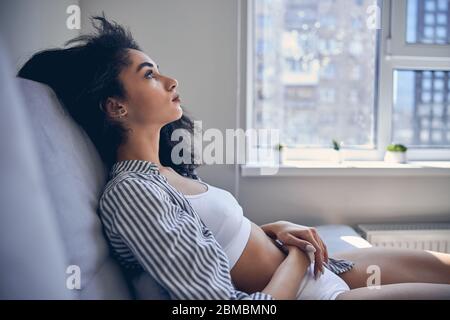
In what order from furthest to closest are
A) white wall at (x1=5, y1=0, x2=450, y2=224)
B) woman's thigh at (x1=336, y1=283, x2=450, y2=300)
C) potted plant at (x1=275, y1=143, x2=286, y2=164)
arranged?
potted plant at (x1=275, y1=143, x2=286, y2=164) → white wall at (x1=5, y1=0, x2=450, y2=224) → woman's thigh at (x1=336, y1=283, x2=450, y2=300)

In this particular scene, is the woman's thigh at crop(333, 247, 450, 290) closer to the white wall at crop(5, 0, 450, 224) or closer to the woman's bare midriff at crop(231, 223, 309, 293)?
the woman's bare midriff at crop(231, 223, 309, 293)

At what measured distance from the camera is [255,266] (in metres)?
0.77

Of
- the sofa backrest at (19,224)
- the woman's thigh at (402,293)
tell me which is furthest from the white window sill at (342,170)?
the sofa backrest at (19,224)

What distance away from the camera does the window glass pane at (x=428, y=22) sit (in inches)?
66.5

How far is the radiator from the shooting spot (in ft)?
4.77

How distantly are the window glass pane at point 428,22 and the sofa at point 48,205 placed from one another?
1.63 meters

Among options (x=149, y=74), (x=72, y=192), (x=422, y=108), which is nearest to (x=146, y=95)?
(x=149, y=74)

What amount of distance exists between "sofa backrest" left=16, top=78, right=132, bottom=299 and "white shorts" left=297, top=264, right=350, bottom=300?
1.19 ft

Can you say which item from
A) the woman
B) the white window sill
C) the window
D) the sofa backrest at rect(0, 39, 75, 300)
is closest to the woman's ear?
the woman

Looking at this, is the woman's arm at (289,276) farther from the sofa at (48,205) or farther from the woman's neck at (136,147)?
the woman's neck at (136,147)

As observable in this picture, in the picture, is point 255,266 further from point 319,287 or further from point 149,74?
point 149,74

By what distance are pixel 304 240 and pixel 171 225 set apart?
366 millimetres

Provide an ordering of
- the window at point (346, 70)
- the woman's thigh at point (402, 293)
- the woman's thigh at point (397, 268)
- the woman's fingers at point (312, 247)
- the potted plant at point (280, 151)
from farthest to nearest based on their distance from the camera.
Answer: the window at point (346, 70) → the potted plant at point (280, 151) → the woman's thigh at point (397, 268) → the woman's fingers at point (312, 247) → the woman's thigh at point (402, 293)

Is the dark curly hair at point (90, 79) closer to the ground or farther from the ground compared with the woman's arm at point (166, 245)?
farther from the ground
